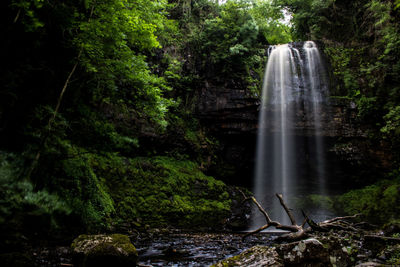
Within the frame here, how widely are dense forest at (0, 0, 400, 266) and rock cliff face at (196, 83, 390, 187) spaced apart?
7.0 inches

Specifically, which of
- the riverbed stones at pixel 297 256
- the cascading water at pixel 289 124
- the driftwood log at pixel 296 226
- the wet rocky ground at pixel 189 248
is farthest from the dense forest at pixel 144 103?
the driftwood log at pixel 296 226

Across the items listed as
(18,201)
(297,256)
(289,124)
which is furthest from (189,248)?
(289,124)

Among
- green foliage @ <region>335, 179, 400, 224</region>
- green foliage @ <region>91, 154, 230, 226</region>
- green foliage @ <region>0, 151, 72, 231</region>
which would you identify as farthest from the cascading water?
green foliage @ <region>0, 151, 72, 231</region>

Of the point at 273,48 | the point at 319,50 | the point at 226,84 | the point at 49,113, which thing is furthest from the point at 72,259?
the point at 319,50

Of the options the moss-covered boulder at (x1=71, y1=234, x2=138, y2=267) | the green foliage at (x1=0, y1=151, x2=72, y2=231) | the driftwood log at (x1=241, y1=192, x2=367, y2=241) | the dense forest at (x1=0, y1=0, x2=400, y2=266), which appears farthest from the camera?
the driftwood log at (x1=241, y1=192, x2=367, y2=241)

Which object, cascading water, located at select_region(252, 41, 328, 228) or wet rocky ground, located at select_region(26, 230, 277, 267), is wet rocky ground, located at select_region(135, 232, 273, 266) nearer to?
wet rocky ground, located at select_region(26, 230, 277, 267)

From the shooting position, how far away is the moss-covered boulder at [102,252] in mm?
3955

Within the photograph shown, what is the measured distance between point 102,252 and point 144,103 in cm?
377

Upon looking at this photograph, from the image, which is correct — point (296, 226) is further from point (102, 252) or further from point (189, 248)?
point (102, 252)

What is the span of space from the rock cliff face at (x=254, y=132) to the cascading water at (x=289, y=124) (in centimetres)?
34

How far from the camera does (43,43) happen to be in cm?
402

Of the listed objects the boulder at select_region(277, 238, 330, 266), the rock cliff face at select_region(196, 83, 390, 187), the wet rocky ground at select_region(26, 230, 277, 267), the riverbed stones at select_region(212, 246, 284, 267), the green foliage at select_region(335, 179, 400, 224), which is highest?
the rock cliff face at select_region(196, 83, 390, 187)

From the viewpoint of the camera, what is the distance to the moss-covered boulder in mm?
3955

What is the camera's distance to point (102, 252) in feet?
13.1
